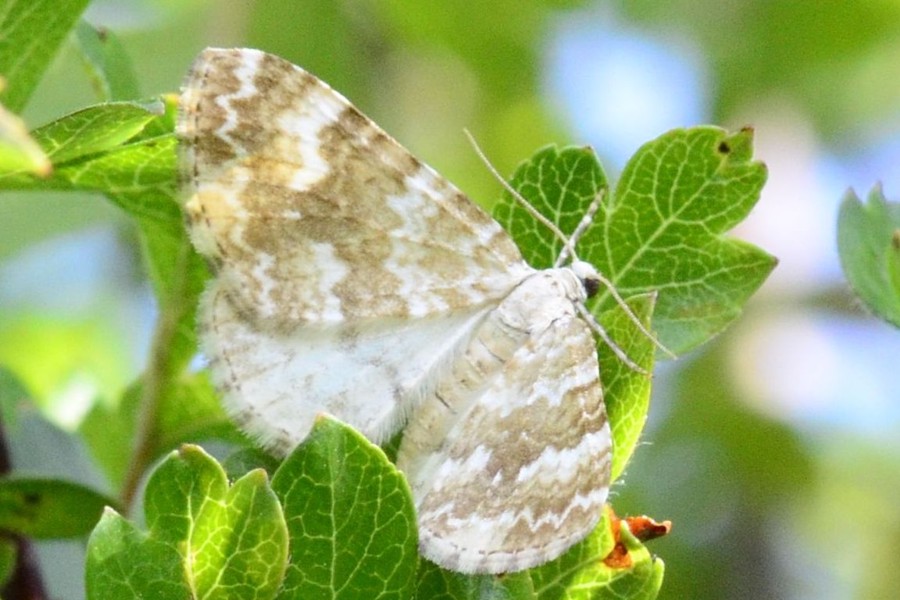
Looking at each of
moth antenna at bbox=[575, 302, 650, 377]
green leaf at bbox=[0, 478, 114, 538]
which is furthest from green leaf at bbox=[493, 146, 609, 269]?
green leaf at bbox=[0, 478, 114, 538]

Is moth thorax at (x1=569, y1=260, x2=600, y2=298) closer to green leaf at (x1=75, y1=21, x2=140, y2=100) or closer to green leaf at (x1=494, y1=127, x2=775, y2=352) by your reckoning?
green leaf at (x1=494, y1=127, x2=775, y2=352)

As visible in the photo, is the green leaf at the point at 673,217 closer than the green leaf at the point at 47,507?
Yes

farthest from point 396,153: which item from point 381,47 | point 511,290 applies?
point 381,47

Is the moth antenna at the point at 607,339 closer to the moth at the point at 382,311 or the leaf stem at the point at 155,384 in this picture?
the moth at the point at 382,311

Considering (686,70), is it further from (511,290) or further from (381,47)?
(511,290)

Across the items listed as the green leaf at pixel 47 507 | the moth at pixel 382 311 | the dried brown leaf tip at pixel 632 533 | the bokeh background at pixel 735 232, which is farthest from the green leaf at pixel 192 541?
the bokeh background at pixel 735 232

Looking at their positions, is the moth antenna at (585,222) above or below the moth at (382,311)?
above

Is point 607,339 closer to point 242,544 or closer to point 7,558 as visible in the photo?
point 242,544
